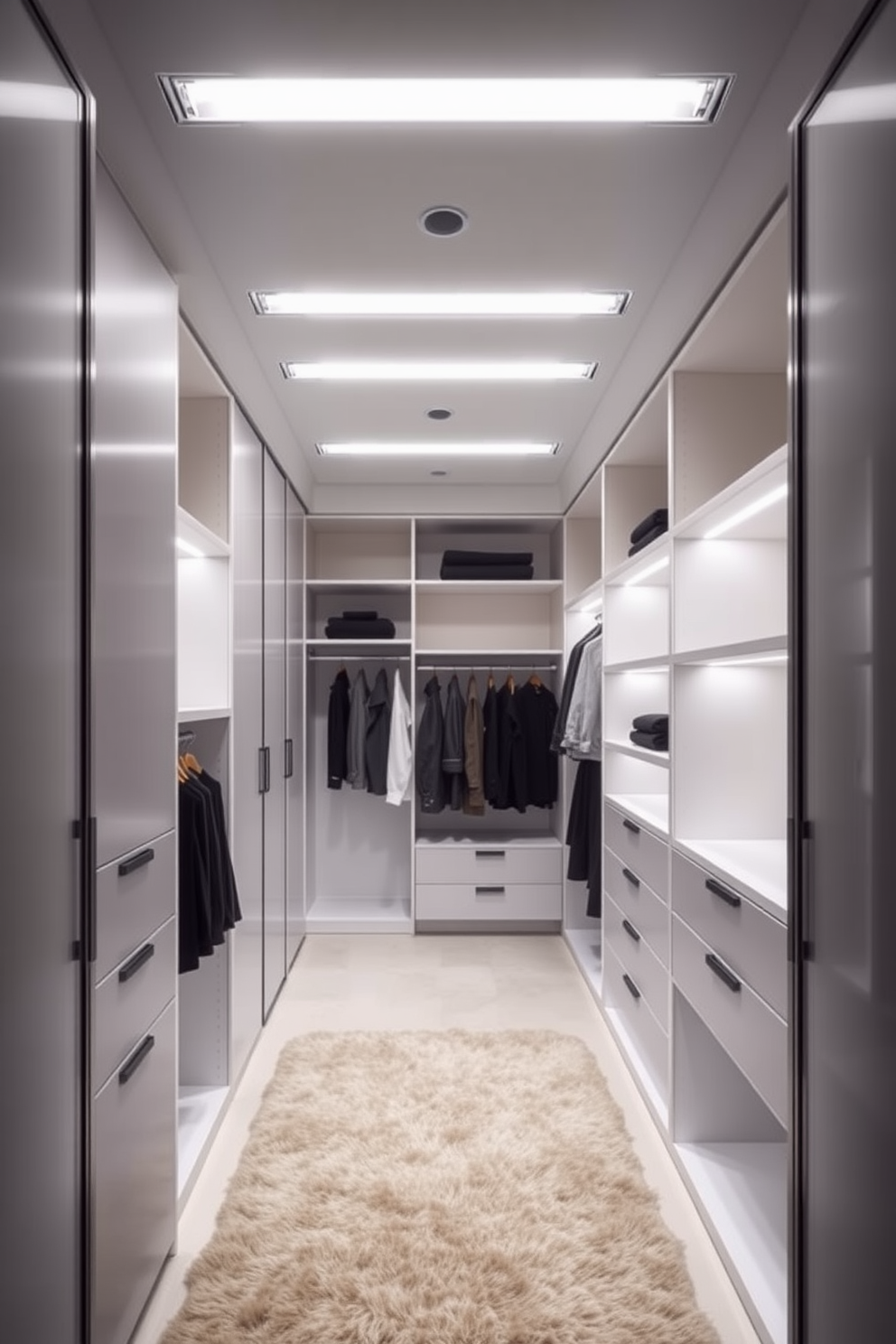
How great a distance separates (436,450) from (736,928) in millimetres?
2710

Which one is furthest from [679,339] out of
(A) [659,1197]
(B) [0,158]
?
(A) [659,1197]

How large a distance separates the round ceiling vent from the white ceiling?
28 mm

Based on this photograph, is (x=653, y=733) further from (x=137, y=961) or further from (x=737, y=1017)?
(x=137, y=961)

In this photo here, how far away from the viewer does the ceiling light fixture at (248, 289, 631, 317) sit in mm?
2320

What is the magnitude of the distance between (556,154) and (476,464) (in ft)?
7.82

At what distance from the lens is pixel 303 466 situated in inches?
160

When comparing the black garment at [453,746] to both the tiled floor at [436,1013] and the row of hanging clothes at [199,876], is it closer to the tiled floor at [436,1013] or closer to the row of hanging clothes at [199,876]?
the tiled floor at [436,1013]

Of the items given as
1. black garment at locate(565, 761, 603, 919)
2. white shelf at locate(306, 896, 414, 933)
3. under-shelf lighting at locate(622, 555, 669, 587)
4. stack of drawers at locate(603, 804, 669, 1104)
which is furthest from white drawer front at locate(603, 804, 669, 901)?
white shelf at locate(306, 896, 414, 933)

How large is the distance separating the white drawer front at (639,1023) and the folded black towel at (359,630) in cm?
216

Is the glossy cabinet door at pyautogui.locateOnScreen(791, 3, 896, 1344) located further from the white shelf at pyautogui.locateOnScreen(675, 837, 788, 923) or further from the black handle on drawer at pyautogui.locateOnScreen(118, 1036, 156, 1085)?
the black handle on drawer at pyautogui.locateOnScreen(118, 1036, 156, 1085)

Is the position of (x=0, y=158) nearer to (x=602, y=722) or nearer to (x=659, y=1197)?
(x=659, y=1197)

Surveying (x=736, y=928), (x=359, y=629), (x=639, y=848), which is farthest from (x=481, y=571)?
(x=736, y=928)

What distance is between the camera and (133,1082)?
1.66 meters

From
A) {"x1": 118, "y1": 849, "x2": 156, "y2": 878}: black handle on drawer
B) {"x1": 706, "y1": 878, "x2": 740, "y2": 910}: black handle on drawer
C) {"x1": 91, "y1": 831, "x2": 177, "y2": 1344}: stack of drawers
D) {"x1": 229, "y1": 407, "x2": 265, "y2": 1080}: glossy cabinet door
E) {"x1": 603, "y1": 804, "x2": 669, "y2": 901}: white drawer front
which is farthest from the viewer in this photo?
{"x1": 229, "y1": 407, "x2": 265, "y2": 1080}: glossy cabinet door
